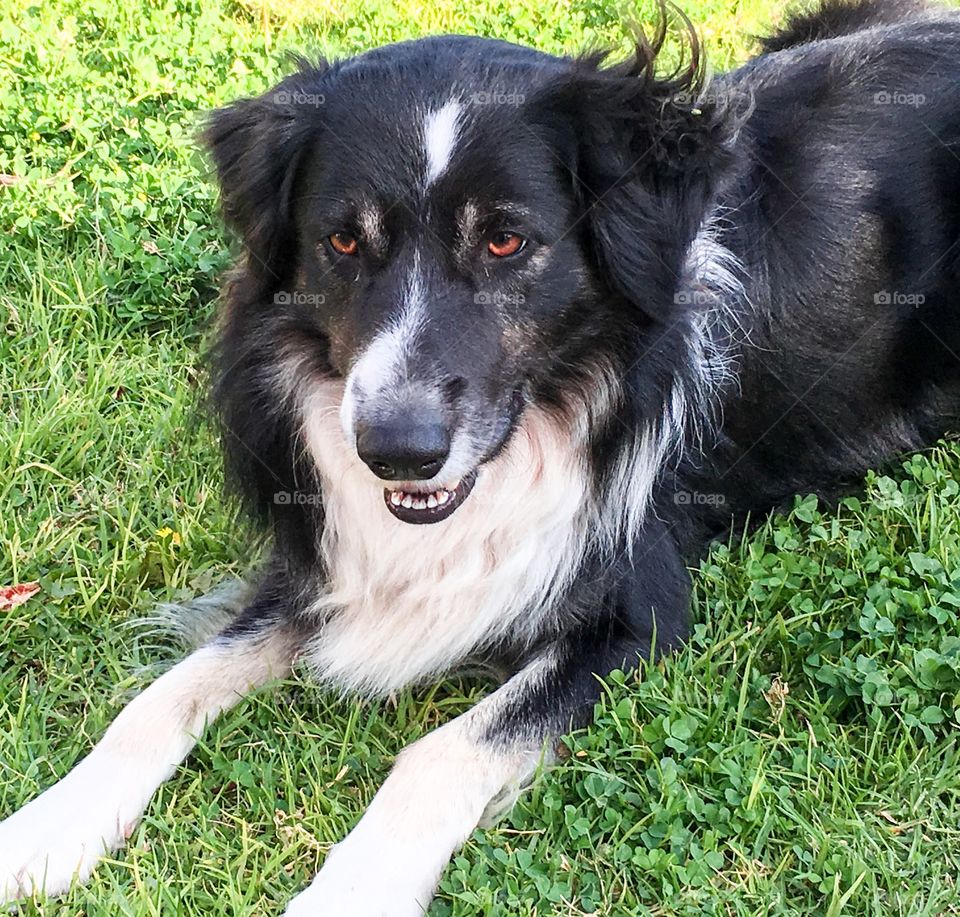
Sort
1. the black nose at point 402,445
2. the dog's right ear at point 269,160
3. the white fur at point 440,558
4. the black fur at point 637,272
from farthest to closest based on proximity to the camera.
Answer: the white fur at point 440,558 → the dog's right ear at point 269,160 → the black fur at point 637,272 → the black nose at point 402,445

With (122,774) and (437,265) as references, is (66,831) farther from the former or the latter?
(437,265)

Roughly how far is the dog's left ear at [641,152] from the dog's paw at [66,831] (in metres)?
1.79

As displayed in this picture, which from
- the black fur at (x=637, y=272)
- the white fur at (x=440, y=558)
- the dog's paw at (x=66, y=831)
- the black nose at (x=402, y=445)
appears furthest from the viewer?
the white fur at (x=440, y=558)

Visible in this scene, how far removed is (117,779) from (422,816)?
2.56ft

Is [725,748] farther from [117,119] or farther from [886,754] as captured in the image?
[117,119]

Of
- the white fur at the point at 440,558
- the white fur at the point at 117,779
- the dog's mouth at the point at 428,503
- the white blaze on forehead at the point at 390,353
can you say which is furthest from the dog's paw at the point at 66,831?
the white blaze on forehead at the point at 390,353

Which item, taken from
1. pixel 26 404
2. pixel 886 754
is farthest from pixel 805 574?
pixel 26 404

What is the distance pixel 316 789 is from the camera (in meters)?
2.98

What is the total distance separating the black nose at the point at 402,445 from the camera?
2.59 m

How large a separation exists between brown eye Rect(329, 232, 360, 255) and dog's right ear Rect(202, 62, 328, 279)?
180 millimetres

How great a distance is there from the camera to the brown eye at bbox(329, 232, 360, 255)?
2846mm

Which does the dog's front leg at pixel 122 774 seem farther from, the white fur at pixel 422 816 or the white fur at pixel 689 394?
the white fur at pixel 689 394

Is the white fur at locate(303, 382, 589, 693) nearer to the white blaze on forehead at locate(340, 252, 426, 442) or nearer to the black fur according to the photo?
the black fur

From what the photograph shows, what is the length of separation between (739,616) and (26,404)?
2.69 m
